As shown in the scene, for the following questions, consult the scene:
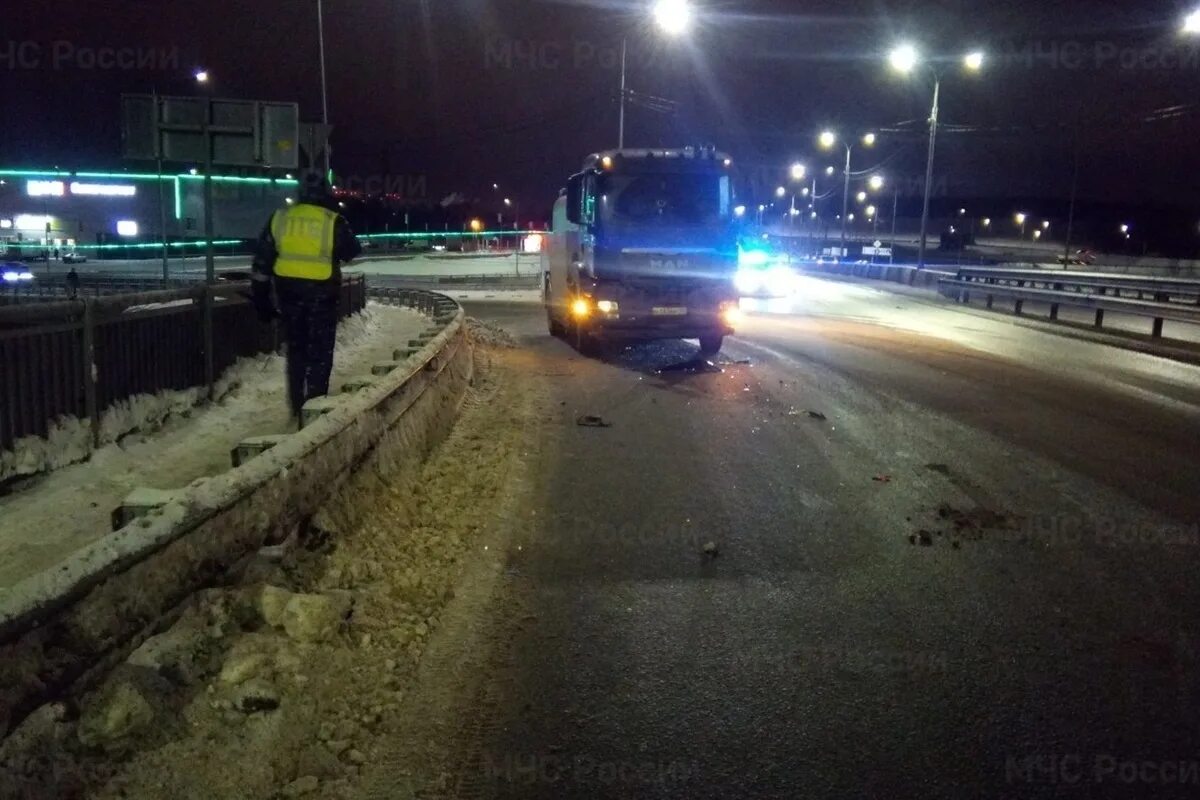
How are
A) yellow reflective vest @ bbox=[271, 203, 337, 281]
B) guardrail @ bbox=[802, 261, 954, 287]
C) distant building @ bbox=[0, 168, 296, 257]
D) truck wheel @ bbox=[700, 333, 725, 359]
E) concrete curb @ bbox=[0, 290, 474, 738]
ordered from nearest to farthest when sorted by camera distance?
concrete curb @ bbox=[0, 290, 474, 738]
yellow reflective vest @ bbox=[271, 203, 337, 281]
truck wheel @ bbox=[700, 333, 725, 359]
guardrail @ bbox=[802, 261, 954, 287]
distant building @ bbox=[0, 168, 296, 257]

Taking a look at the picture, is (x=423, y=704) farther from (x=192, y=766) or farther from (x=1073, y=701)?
(x=1073, y=701)

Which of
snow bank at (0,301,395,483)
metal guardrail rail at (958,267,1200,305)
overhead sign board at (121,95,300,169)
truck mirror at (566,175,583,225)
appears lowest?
snow bank at (0,301,395,483)

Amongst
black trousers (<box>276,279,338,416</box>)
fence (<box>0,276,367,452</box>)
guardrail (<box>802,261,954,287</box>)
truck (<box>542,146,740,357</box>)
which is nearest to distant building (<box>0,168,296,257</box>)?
guardrail (<box>802,261,954,287</box>)

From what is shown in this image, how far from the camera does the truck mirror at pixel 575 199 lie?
16.6m

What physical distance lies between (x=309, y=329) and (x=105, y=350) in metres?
1.67

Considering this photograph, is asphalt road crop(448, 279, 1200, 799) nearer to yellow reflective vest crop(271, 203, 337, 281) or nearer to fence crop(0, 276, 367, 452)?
yellow reflective vest crop(271, 203, 337, 281)

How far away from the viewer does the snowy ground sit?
6.09 meters

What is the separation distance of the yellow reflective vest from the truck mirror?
8.48m

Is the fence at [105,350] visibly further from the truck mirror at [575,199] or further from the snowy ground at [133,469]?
the truck mirror at [575,199]

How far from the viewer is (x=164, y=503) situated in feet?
14.6

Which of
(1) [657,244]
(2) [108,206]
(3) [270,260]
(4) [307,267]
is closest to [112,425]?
(3) [270,260]

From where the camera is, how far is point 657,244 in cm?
1602

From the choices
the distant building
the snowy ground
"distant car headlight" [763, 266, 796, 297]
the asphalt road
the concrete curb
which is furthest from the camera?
the distant building

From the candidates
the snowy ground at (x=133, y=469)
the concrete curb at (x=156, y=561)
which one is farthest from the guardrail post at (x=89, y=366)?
the concrete curb at (x=156, y=561)
